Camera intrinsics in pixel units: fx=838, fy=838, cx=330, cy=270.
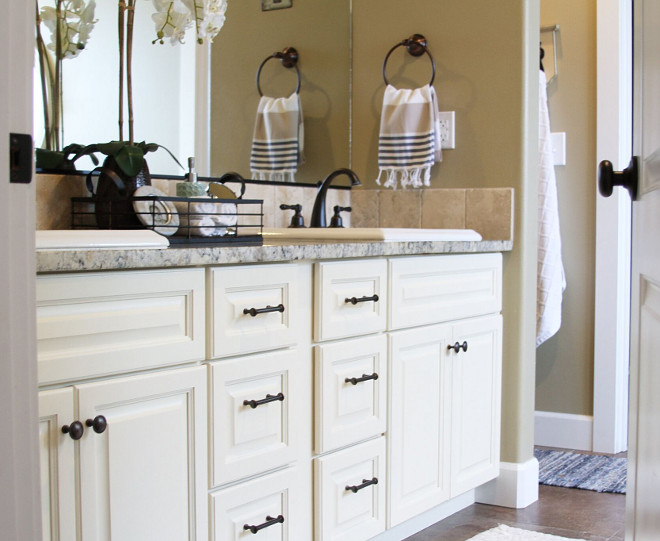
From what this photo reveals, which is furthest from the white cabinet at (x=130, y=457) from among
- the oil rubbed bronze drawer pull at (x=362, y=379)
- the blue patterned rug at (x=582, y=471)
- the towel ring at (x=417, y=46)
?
the blue patterned rug at (x=582, y=471)

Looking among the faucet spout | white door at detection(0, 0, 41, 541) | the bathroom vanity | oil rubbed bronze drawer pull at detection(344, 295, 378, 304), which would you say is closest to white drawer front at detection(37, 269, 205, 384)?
the bathroom vanity

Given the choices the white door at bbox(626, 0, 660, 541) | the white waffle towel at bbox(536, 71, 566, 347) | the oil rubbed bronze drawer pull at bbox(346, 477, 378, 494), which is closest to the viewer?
the white door at bbox(626, 0, 660, 541)

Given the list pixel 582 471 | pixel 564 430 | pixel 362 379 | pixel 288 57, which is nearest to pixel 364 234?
pixel 362 379

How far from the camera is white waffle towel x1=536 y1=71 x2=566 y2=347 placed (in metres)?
3.06

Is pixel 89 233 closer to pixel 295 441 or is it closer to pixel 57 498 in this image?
pixel 57 498

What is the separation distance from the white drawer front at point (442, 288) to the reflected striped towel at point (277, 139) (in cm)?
66

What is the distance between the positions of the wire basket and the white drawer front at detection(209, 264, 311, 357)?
124mm

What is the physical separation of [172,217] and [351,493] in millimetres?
760

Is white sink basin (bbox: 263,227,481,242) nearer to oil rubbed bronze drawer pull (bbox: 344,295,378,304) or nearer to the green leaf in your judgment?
oil rubbed bronze drawer pull (bbox: 344,295,378,304)

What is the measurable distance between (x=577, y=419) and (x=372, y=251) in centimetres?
172

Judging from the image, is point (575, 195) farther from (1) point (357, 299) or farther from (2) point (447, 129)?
(1) point (357, 299)

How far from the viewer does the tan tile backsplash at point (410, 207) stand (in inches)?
101

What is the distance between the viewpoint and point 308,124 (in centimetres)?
276

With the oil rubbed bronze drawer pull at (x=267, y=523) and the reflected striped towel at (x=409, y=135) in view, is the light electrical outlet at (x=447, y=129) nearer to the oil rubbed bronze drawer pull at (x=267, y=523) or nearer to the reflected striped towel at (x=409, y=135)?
the reflected striped towel at (x=409, y=135)
